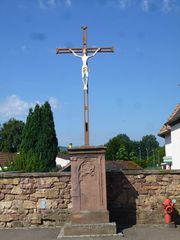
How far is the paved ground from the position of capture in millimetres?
10125

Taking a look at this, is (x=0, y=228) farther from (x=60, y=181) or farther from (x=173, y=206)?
(x=173, y=206)

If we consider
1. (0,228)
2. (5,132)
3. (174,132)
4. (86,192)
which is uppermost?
(5,132)

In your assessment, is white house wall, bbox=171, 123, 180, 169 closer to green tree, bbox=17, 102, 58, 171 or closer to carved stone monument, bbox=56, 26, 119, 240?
carved stone monument, bbox=56, 26, 119, 240

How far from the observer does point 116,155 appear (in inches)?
3314

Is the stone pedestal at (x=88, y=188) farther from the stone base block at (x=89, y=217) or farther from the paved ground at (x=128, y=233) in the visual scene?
the paved ground at (x=128, y=233)

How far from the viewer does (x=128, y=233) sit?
10680 millimetres

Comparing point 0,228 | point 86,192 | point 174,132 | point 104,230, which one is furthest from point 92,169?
point 174,132

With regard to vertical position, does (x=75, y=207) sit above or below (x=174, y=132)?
below

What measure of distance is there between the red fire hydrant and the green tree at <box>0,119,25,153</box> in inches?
2764

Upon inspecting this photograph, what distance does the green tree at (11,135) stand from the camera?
80.4m

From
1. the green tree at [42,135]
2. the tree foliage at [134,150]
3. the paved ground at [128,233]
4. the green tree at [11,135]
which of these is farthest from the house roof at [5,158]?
the green tree at [11,135]

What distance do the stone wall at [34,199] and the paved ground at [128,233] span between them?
1.79 feet

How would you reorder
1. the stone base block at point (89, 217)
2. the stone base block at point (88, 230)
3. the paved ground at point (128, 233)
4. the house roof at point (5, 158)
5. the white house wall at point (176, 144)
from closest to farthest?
the paved ground at point (128, 233), the stone base block at point (88, 230), the stone base block at point (89, 217), the house roof at point (5, 158), the white house wall at point (176, 144)

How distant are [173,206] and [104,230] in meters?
2.74
